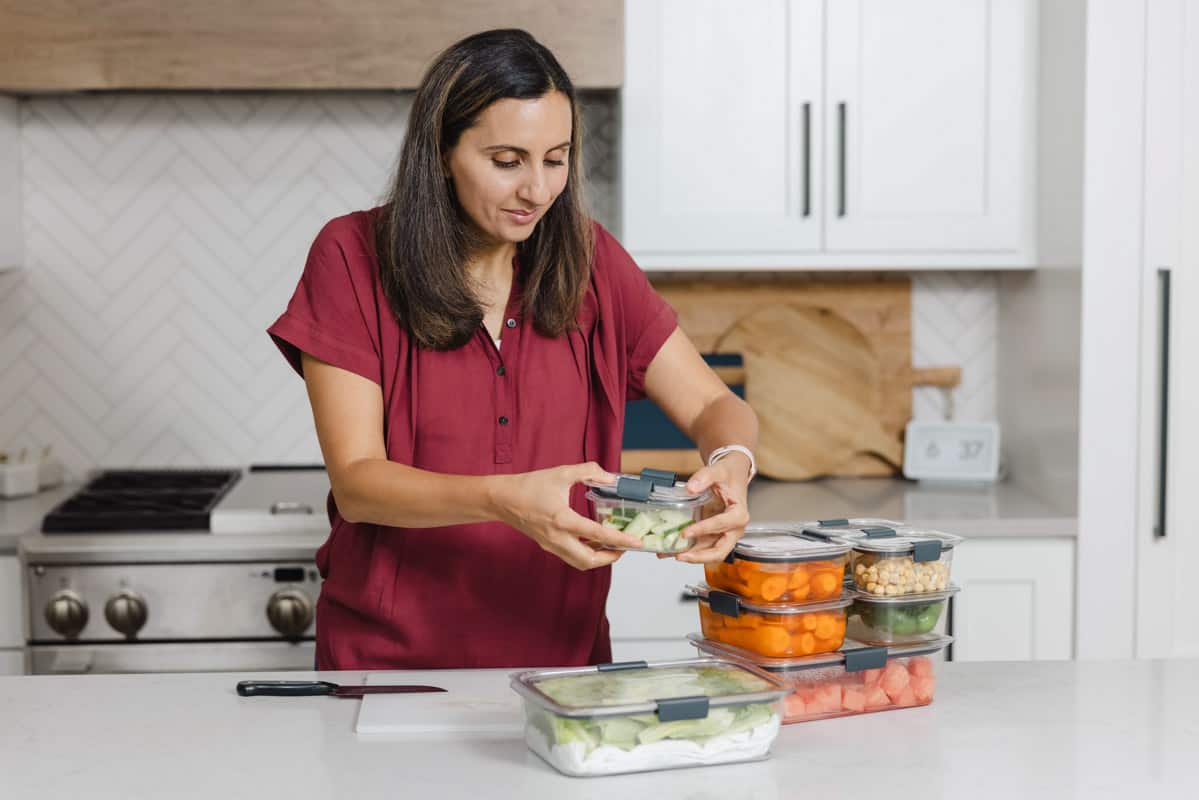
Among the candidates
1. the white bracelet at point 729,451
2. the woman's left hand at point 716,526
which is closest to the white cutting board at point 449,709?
the woman's left hand at point 716,526

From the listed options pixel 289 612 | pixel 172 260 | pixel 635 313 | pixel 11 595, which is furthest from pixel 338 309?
pixel 172 260

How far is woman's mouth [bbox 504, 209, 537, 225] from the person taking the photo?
1.72m

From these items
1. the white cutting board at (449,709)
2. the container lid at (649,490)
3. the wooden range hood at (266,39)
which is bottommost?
the white cutting board at (449,709)

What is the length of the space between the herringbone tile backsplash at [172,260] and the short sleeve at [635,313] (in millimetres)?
1259

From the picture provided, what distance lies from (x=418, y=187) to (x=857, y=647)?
81cm

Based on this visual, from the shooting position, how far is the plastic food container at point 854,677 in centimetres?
144

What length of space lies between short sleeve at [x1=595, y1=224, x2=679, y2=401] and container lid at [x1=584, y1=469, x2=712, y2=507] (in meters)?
0.52

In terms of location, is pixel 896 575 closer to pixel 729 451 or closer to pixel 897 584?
pixel 897 584

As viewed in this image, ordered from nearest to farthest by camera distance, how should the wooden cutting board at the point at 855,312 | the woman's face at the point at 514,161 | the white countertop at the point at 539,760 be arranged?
the white countertop at the point at 539,760 < the woman's face at the point at 514,161 < the wooden cutting board at the point at 855,312

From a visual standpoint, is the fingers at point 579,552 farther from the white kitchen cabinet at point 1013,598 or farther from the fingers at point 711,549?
the white kitchen cabinet at point 1013,598

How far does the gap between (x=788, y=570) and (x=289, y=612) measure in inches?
58.0

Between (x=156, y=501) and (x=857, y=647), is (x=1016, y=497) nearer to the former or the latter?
(x=857, y=647)

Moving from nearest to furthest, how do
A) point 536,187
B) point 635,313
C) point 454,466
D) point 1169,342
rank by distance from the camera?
point 536,187
point 454,466
point 635,313
point 1169,342

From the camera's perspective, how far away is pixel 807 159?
2.91m
